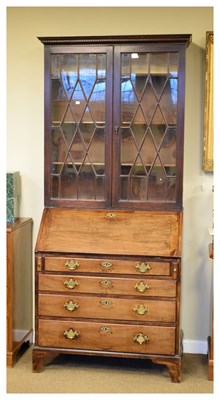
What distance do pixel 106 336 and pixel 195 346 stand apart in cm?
82

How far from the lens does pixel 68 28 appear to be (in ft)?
12.0

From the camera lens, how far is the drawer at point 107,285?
3.15 m

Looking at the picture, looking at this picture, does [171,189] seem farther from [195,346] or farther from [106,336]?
[195,346]

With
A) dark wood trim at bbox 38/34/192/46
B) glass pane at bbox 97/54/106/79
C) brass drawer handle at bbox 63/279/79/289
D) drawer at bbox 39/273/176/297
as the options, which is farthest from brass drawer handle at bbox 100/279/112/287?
dark wood trim at bbox 38/34/192/46

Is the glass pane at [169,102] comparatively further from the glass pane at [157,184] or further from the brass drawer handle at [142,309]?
the brass drawer handle at [142,309]

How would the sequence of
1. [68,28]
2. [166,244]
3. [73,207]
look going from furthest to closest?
[68,28] < [73,207] < [166,244]

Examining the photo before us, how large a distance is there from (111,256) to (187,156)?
93 centimetres

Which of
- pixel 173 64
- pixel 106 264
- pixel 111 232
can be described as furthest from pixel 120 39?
pixel 106 264

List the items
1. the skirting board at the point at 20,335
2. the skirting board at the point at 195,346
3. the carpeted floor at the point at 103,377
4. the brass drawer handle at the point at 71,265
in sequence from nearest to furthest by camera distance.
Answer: the carpeted floor at the point at 103,377
the brass drawer handle at the point at 71,265
the skirting board at the point at 20,335
the skirting board at the point at 195,346

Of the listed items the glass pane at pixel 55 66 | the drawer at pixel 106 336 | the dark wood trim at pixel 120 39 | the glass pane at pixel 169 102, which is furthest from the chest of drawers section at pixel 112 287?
the dark wood trim at pixel 120 39

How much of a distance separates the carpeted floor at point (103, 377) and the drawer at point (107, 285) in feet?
1.78

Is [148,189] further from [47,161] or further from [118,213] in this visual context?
[47,161]
